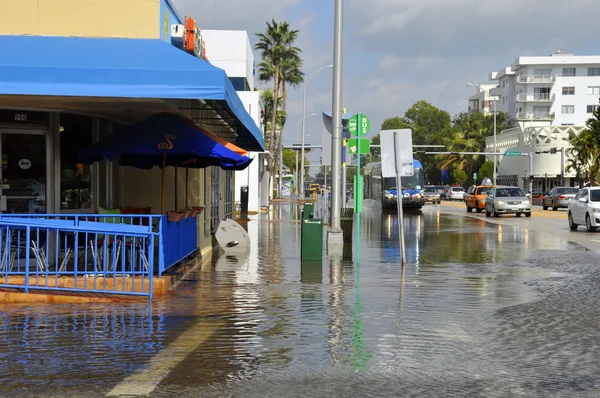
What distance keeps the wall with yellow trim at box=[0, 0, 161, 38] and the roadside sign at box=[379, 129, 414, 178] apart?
5.97 meters

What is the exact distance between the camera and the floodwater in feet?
23.3

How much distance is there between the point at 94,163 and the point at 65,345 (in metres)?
7.28

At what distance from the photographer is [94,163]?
15.4 metres

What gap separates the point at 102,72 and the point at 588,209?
22.6 m

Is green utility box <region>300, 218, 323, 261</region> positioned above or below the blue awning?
below

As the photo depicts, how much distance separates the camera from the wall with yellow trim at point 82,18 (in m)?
13.6

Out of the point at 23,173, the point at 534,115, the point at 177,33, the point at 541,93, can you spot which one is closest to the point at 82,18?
the point at 177,33

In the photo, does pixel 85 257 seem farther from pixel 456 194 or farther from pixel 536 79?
pixel 536 79

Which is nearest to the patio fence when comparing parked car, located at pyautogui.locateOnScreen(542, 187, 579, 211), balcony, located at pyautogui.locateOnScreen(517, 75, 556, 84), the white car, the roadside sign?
the roadside sign

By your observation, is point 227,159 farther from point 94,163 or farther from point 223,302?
point 223,302

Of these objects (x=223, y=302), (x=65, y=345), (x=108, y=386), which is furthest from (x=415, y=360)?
(x=223, y=302)

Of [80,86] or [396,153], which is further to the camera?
[396,153]

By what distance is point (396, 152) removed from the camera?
1791cm

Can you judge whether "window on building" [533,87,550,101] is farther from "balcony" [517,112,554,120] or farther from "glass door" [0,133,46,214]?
"glass door" [0,133,46,214]
